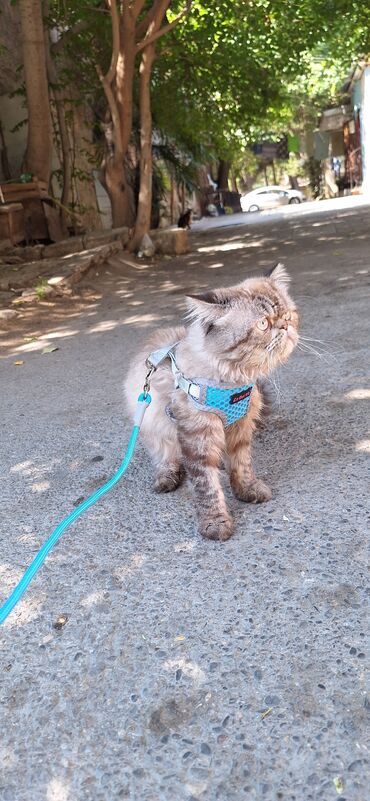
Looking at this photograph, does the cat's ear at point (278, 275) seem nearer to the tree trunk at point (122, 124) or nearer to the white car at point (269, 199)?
the tree trunk at point (122, 124)

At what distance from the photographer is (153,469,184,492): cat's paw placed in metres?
3.04

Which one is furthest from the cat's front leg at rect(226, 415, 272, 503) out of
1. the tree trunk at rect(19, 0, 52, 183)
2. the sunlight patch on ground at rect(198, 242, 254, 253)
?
the sunlight patch on ground at rect(198, 242, 254, 253)

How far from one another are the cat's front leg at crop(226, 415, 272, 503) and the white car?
120 feet

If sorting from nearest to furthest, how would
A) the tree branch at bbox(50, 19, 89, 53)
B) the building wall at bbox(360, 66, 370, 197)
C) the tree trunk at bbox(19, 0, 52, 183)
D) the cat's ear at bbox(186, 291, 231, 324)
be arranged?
the cat's ear at bbox(186, 291, 231, 324), the tree trunk at bbox(19, 0, 52, 183), the tree branch at bbox(50, 19, 89, 53), the building wall at bbox(360, 66, 370, 197)

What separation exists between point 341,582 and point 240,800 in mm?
843

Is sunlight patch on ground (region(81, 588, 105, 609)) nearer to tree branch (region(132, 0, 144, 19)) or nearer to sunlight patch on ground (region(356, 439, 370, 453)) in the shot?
sunlight patch on ground (region(356, 439, 370, 453))

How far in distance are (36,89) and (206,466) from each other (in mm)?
9941

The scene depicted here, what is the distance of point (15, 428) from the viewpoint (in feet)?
14.0

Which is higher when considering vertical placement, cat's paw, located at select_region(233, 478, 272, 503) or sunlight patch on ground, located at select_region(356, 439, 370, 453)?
cat's paw, located at select_region(233, 478, 272, 503)

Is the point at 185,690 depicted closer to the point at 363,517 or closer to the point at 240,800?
the point at 240,800

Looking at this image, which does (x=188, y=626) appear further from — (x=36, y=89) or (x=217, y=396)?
(x=36, y=89)

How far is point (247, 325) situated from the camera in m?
2.31

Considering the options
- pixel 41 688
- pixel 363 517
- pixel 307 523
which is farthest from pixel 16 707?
pixel 363 517

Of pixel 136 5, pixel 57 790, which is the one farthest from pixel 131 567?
pixel 136 5
